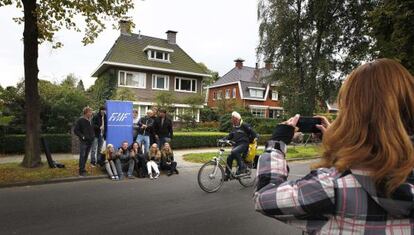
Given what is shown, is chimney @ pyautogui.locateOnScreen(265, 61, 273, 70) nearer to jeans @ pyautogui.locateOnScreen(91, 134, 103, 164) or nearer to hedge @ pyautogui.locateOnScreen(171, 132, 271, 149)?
hedge @ pyautogui.locateOnScreen(171, 132, 271, 149)

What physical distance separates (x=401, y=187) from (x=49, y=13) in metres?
12.9

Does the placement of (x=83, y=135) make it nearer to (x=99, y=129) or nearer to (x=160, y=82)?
(x=99, y=129)

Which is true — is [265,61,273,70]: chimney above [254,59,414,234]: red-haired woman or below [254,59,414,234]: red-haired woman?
above

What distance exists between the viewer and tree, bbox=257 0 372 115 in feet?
73.3

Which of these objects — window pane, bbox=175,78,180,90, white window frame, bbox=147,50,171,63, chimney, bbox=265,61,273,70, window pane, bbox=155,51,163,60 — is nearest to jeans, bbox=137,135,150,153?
chimney, bbox=265,61,273,70

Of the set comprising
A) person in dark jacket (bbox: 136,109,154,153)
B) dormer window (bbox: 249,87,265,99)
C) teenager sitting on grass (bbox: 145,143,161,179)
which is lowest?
teenager sitting on grass (bbox: 145,143,161,179)

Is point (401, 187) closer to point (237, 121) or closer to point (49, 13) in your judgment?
point (237, 121)

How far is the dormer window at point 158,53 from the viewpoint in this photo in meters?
35.4

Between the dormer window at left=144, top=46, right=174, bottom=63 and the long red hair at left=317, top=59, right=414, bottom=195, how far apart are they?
3446 centimetres

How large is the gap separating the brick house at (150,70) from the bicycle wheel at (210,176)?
2252cm

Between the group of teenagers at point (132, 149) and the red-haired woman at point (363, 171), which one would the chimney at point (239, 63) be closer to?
the group of teenagers at point (132, 149)

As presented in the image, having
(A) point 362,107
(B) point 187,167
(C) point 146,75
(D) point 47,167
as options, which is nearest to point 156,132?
(B) point 187,167

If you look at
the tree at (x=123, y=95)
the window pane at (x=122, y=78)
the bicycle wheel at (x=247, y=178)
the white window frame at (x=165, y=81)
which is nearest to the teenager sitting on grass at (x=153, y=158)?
the bicycle wheel at (x=247, y=178)

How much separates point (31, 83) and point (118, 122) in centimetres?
311
